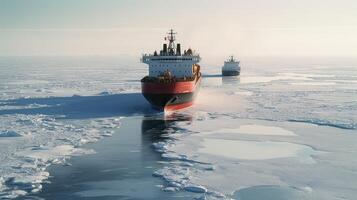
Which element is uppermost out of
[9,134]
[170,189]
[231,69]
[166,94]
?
[231,69]

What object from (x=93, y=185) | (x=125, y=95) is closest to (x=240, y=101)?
(x=125, y=95)

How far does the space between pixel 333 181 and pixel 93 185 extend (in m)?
6.87

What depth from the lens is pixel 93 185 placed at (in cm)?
1163

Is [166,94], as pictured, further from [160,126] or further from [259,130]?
[259,130]

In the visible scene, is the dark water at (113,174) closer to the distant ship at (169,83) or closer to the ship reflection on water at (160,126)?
the ship reflection on water at (160,126)

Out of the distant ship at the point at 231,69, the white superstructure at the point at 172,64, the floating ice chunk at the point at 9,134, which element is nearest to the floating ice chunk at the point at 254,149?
the floating ice chunk at the point at 9,134

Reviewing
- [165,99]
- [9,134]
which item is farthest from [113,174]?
[165,99]

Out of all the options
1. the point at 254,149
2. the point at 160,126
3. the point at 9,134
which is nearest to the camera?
the point at 254,149

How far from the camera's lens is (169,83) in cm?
2603

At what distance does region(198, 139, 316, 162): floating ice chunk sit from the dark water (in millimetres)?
2385

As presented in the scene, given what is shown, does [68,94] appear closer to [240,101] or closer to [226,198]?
[240,101]

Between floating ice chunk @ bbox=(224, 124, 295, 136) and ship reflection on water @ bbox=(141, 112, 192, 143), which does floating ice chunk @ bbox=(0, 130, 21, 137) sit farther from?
floating ice chunk @ bbox=(224, 124, 295, 136)

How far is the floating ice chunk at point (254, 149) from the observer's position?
1514 cm

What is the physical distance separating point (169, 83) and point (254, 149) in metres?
10.8
